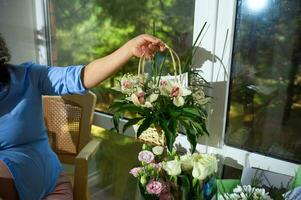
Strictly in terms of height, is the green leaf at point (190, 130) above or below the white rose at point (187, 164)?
above

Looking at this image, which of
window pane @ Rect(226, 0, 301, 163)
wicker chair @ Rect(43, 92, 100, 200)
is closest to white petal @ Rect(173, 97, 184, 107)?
window pane @ Rect(226, 0, 301, 163)

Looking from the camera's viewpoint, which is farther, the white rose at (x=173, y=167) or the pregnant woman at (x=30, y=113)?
the pregnant woman at (x=30, y=113)

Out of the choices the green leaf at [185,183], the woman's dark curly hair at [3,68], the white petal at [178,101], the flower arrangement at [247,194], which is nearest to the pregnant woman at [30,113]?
the woman's dark curly hair at [3,68]

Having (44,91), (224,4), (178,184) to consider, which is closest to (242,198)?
(178,184)

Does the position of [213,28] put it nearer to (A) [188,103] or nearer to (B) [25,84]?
(A) [188,103]

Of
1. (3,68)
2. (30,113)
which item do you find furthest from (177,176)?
(3,68)

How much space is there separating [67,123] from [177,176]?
87cm

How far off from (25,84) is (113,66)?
0.42 m

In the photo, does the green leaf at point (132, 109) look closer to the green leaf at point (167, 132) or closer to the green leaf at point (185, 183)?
the green leaf at point (167, 132)

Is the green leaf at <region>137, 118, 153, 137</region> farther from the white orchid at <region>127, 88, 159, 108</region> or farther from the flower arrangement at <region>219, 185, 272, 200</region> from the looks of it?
the flower arrangement at <region>219, 185, 272, 200</region>

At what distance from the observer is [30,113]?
1.43m

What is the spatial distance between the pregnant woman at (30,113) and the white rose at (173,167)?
16.2 inches

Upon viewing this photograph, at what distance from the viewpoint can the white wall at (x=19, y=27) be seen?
2.07 m

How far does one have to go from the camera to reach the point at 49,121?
1.83 meters
